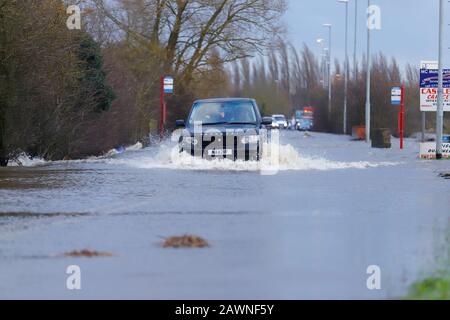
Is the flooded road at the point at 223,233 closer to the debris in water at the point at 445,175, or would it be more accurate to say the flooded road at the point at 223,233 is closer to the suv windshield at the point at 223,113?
the debris in water at the point at 445,175

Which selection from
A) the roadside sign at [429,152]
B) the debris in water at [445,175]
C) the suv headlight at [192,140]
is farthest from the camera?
the roadside sign at [429,152]

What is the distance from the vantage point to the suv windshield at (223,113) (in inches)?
1040

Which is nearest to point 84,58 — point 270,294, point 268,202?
point 268,202

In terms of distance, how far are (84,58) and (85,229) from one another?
76.1ft

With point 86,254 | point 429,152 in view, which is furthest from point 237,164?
point 86,254

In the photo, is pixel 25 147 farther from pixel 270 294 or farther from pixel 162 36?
pixel 162 36

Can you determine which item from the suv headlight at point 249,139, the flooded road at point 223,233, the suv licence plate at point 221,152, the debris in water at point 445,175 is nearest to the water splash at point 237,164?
the suv licence plate at point 221,152

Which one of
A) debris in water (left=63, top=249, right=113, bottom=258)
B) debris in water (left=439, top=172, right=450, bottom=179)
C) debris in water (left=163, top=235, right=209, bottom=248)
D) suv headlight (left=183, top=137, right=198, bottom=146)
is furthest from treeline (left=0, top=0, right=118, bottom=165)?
debris in water (left=63, top=249, right=113, bottom=258)

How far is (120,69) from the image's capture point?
44.2 metres

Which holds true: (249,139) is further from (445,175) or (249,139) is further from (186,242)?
(186,242)

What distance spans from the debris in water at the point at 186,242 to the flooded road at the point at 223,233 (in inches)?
4.8
